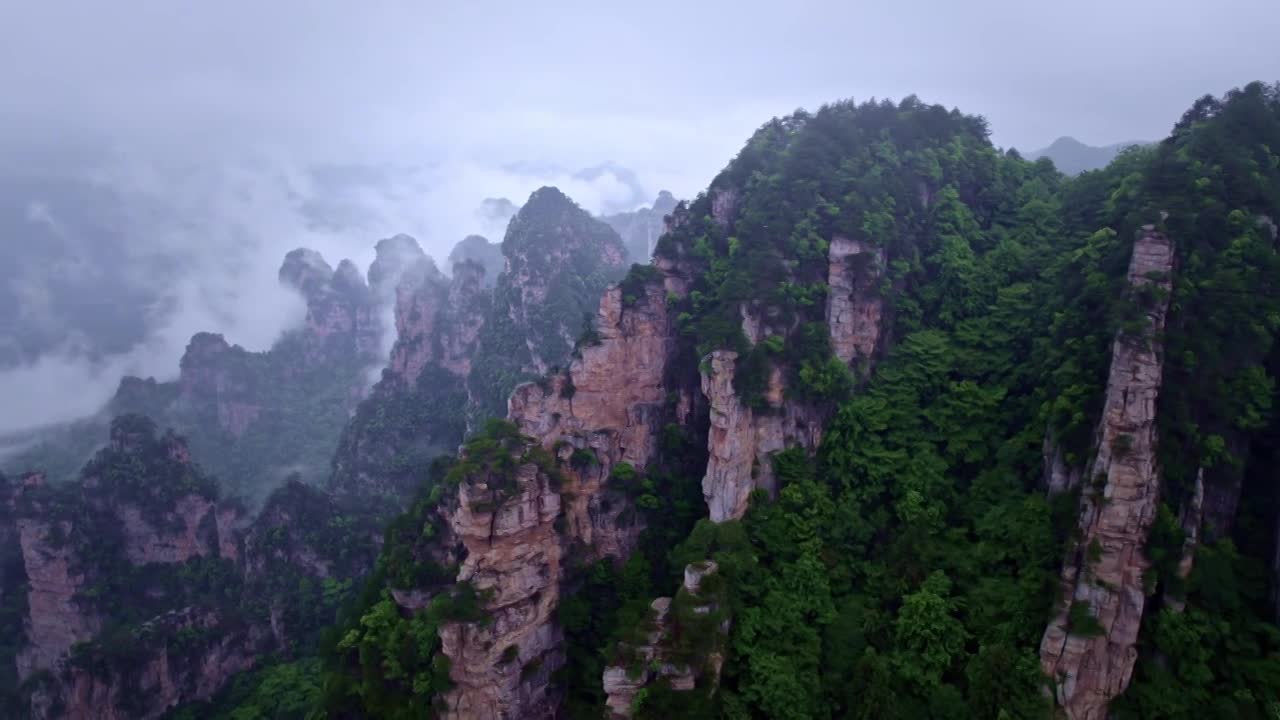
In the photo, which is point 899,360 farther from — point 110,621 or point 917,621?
point 110,621

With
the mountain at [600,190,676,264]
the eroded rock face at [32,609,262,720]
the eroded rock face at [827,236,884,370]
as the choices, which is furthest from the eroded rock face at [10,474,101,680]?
the mountain at [600,190,676,264]

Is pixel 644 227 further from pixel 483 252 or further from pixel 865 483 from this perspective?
pixel 865 483

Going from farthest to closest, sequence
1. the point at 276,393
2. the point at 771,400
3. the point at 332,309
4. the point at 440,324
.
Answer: the point at 332,309 → the point at 276,393 → the point at 440,324 → the point at 771,400

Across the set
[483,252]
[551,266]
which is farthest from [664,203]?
[551,266]

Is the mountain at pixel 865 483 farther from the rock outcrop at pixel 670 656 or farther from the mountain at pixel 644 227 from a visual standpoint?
the mountain at pixel 644 227

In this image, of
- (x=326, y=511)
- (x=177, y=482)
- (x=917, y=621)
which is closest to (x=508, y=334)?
(x=326, y=511)

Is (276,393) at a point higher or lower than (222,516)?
higher
